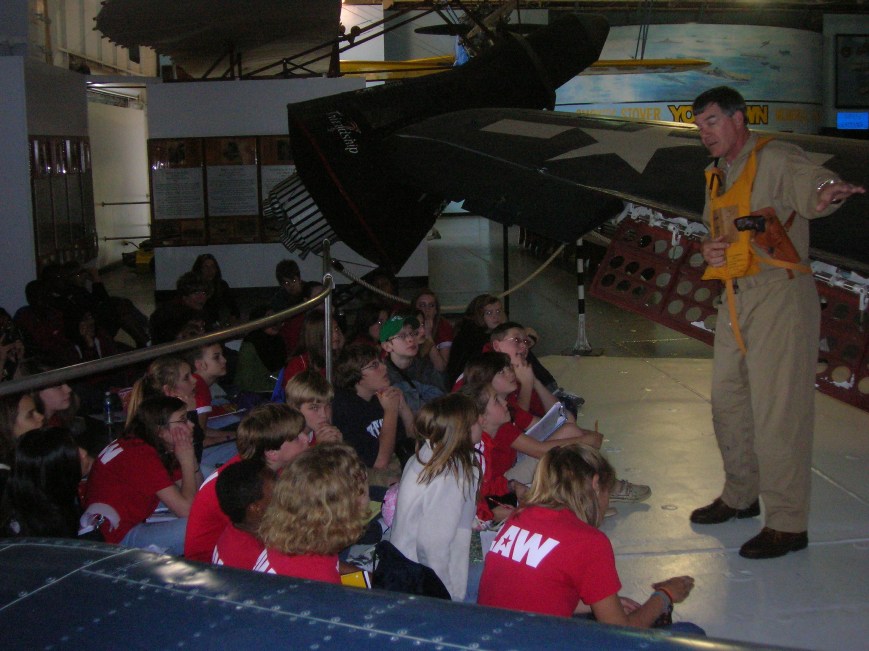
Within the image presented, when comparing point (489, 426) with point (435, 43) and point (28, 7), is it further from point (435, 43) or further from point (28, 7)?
point (435, 43)

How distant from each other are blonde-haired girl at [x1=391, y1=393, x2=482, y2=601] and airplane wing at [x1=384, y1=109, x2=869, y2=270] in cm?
164

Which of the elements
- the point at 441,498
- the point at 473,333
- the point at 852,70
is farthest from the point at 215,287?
the point at 852,70

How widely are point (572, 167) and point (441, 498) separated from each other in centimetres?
233

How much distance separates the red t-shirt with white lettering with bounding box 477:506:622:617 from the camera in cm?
250

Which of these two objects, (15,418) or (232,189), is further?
(232,189)

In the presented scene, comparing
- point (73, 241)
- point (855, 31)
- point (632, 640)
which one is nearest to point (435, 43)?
point (855, 31)

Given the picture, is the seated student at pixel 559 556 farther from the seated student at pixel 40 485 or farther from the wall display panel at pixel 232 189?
the wall display panel at pixel 232 189

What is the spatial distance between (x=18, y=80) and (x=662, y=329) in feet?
24.0

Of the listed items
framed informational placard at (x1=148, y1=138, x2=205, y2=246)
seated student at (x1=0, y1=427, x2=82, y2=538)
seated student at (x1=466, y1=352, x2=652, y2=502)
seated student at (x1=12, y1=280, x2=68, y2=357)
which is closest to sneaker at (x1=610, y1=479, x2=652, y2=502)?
seated student at (x1=466, y1=352, x2=652, y2=502)

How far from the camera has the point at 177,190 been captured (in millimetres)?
12992

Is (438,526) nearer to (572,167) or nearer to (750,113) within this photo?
(572,167)

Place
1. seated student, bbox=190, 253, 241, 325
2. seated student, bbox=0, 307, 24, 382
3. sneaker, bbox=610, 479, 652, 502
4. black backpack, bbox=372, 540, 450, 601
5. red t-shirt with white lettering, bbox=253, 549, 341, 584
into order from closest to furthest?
1. red t-shirt with white lettering, bbox=253, 549, 341, 584
2. black backpack, bbox=372, 540, 450, 601
3. sneaker, bbox=610, 479, 652, 502
4. seated student, bbox=0, 307, 24, 382
5. seated student, bbox=190, 253, 241, 325

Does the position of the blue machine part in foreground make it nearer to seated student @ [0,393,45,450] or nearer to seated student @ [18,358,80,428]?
seated student @ [0,393,45,450]

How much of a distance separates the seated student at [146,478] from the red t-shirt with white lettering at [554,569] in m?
1.57
